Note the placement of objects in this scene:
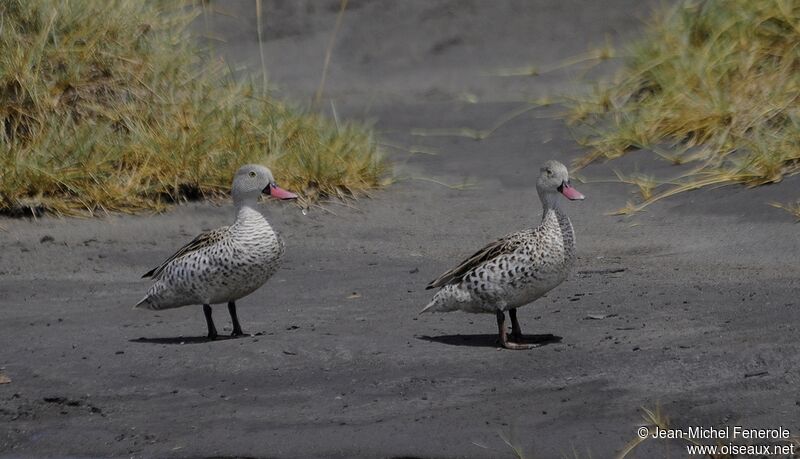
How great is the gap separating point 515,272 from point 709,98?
4.67m

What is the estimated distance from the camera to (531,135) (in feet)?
37.2

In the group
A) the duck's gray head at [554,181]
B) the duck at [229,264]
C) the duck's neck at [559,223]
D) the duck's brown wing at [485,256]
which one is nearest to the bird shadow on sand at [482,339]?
the duck's brown wing at [485,256]

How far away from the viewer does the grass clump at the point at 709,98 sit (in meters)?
9.55

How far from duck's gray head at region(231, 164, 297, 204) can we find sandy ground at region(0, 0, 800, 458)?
2.12 feet

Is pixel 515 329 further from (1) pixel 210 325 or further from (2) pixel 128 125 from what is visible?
(2) pixel 128 125

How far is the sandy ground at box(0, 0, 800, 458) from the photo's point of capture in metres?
5.50

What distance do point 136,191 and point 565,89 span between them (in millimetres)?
4396

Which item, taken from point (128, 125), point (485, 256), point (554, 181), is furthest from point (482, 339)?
point (128, 125)

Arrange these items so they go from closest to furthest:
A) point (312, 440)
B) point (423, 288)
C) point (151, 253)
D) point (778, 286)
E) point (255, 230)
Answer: point (312, 440) → point (255, 230) → point (778, 286) → point (423, 288) → point (151, 253)

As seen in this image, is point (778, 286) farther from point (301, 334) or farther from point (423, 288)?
point (301, 334)

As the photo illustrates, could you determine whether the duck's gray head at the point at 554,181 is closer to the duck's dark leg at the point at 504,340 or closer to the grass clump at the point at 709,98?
the duck's dark leg at the point at 504,340

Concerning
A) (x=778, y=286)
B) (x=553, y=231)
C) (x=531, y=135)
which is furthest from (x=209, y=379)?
(x=531, y=135)

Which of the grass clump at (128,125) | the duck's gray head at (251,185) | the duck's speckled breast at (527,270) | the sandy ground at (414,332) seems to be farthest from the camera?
the grass clump at (128,125)

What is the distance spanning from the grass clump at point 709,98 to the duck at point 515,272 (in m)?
3.15
